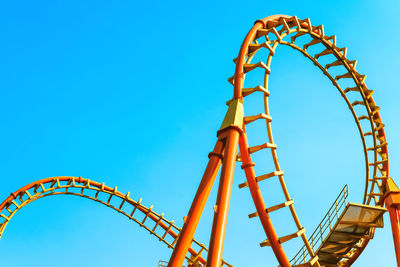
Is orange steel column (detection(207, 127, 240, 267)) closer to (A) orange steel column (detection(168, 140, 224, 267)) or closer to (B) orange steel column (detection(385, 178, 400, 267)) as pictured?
(A) orange steel column (detection(168, 140, 224, 267))

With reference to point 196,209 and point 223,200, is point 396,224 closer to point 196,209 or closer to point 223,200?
point 223,200

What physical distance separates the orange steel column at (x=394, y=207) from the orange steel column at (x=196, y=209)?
22.4 ft

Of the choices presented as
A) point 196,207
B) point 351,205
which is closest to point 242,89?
point 196,207

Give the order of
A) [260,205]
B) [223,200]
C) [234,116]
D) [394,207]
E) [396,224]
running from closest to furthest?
[223,200], [234,116], [260,205], [396,224], [394,207]

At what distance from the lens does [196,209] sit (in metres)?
7.76

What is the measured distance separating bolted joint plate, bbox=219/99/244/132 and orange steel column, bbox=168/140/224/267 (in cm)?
37

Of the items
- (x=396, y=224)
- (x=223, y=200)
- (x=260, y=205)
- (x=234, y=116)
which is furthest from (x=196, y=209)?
(x=396, y=224)

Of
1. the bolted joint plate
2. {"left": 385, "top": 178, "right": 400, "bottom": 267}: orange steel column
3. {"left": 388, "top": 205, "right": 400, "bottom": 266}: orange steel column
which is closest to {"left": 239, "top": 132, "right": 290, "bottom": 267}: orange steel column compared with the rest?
the bolted joint plate

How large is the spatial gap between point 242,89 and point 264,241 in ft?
10.9

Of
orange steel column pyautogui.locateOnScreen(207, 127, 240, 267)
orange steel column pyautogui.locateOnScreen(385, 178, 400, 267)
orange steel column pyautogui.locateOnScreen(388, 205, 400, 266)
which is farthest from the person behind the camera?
orange steel column pyautogui.locateOnScreen(385, 178, 400, 267)

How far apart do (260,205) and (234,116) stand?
2099 millimetres

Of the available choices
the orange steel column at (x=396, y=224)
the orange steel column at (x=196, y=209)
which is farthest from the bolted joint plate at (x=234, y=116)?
the orange steel column at (x=396, y=224)

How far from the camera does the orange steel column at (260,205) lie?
31.5 feet

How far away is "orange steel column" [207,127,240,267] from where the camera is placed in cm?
708
